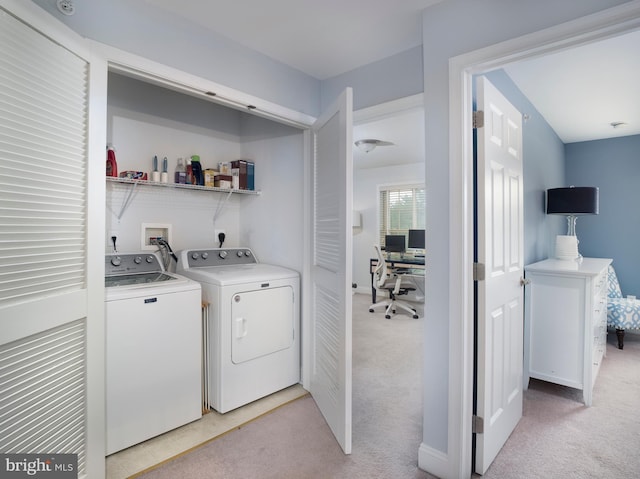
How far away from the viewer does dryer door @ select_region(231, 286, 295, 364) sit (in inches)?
88.8

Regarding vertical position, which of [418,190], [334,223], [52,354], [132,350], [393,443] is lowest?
[393,443]

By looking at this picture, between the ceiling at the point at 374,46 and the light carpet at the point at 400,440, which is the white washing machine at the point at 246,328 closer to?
the light carpet at the point at 400,440

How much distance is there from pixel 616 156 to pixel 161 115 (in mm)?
5066

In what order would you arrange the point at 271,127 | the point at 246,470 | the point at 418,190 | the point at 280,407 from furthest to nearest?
the point at 418,190 < the point at 271,127 < the point at 280,407 < the point at 246,470

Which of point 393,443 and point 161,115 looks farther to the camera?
point 161,115

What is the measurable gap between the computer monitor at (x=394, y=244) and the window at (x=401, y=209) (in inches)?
13.7

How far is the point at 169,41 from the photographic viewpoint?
1768mm

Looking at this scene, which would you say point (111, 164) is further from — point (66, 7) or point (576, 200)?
point (576, 200)

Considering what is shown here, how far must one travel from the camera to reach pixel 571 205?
3.14 m

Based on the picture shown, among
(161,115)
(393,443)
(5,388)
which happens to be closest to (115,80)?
(161,115)

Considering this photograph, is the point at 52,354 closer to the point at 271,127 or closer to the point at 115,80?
the point at 115,80

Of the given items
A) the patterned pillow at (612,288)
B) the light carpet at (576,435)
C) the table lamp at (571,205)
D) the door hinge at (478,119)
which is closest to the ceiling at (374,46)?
the door hinge at (478,119)

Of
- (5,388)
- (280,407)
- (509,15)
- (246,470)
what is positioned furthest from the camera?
(280,407)

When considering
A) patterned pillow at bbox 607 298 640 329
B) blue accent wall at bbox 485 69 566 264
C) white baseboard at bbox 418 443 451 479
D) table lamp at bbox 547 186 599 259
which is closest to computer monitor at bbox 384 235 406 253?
blue accent wall at bbox 485 69 566 264
